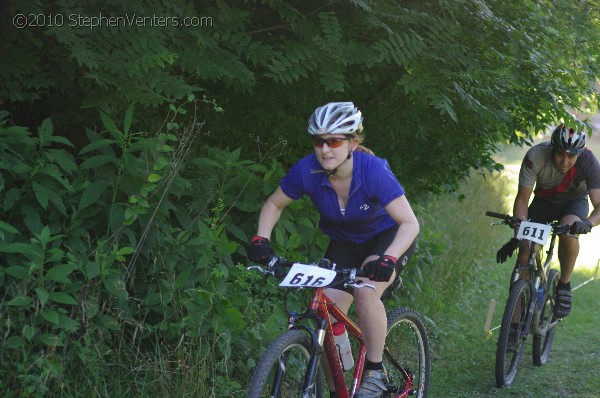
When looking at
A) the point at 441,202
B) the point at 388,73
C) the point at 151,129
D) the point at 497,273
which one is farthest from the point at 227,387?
the point at 441,202

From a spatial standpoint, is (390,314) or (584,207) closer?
(390,314)

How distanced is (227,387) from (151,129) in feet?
6.94

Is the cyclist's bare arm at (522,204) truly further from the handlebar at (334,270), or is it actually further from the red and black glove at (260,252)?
the red and black glove at (260,252)

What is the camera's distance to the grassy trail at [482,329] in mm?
7430

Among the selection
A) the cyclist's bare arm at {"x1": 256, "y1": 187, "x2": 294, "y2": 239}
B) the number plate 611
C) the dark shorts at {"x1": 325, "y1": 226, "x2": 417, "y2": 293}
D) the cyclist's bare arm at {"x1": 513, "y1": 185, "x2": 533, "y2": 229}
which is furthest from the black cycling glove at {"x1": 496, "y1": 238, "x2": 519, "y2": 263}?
the cyclist's bare arm at {"x1": 256, "y1": 187, "x2": 294, "y2": 239}

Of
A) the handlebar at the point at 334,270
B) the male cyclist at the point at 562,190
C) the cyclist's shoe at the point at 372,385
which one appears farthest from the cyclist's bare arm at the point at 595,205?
the handlebar at the point at 334,270

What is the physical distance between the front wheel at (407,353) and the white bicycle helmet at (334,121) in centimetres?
130

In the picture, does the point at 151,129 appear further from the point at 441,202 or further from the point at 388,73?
the point at 441,202

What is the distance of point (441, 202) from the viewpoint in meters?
15.3

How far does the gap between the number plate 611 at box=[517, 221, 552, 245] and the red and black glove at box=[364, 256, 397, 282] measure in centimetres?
328

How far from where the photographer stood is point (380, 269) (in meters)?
4.38

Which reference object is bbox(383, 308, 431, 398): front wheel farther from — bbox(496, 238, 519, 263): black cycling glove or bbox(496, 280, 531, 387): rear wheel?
bbox(496, 238, 519, 263): black cycling glove

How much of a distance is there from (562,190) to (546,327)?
1.21 meters

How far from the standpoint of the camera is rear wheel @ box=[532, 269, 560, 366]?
802 centimetres
